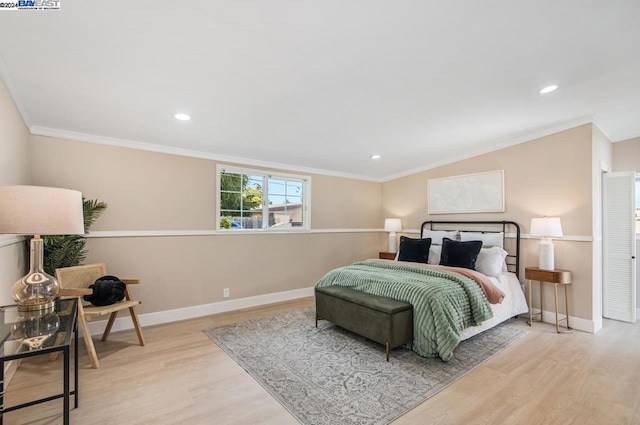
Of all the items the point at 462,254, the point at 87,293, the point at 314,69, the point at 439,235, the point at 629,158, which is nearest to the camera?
the point at 314,69

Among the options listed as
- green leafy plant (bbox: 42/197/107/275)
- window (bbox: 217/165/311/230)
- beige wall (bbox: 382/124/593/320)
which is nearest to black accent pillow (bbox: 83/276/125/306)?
green leafy plant (bbox: 42/197/107/275)

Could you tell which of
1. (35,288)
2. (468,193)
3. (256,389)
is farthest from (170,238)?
(468,193)

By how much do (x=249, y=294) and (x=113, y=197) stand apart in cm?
217

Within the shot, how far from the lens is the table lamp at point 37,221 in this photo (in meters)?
1.67

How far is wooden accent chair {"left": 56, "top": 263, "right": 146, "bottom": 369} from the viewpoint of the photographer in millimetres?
2531

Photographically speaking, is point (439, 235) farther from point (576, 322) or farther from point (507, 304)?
point (576, 322)

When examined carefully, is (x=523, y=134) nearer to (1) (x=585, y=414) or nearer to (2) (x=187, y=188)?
(1) (x=585, y=414)

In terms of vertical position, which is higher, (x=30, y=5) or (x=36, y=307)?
(x=30, y=5)

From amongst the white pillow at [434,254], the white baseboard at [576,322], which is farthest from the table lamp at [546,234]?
the white pillow at [434,254]

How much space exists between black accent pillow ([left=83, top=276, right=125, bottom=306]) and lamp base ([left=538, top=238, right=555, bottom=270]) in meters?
4.81

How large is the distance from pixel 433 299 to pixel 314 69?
2.26 metres

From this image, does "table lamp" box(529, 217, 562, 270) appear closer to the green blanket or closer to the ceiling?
the green blanket

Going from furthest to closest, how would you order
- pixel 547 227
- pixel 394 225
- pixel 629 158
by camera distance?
pixel 394 225 < pixel 629 158 < pixel 547 227

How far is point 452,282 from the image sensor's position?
3.12 m
